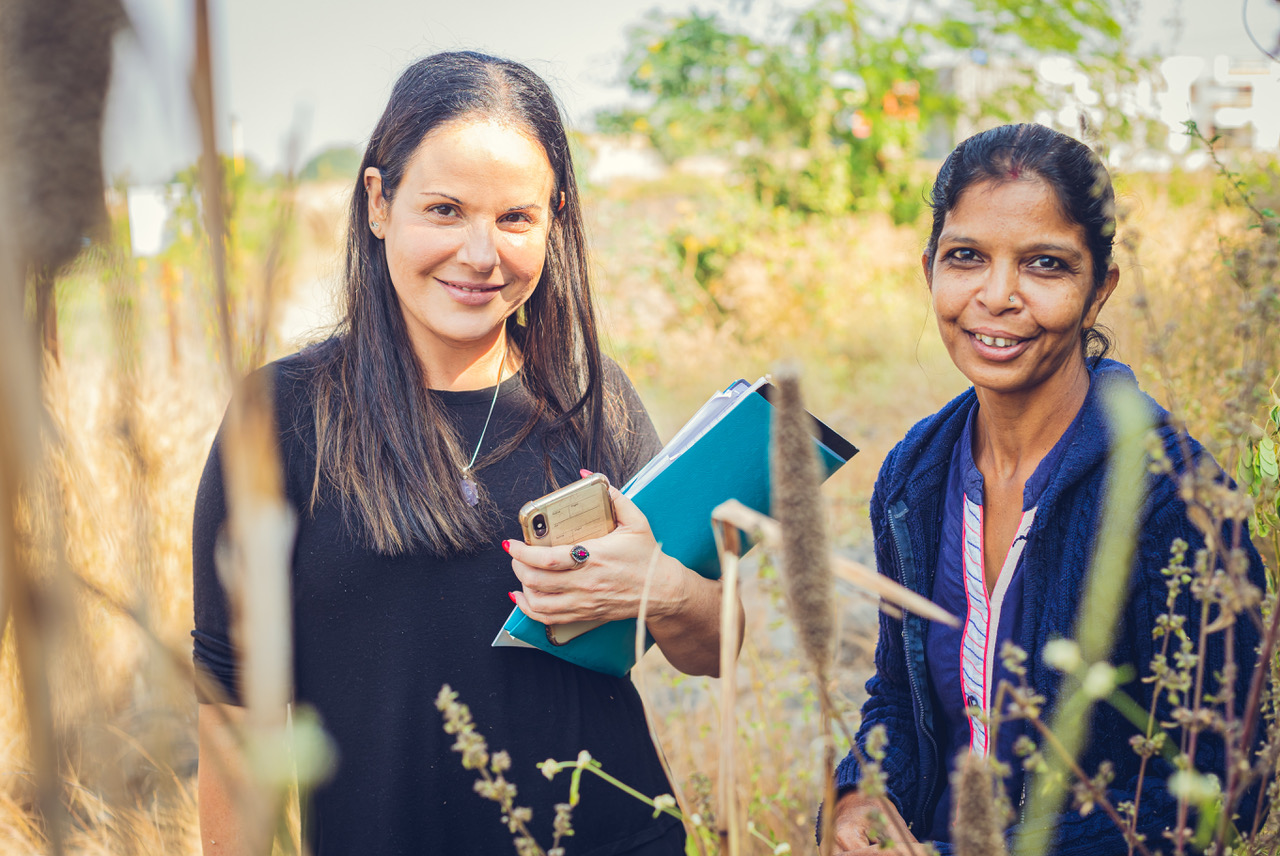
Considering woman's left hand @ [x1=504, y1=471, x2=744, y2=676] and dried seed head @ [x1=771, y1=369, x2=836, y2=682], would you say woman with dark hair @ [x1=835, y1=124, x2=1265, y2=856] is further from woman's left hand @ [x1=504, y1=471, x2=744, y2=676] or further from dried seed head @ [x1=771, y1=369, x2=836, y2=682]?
dried seed head @ [x1=771, y1=369, x2=836, y2=682]

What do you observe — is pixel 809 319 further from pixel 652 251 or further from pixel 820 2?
pixel 820 2

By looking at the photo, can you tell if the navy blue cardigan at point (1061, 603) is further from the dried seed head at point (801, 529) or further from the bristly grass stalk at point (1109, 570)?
the dried seed head at point (801, 529)

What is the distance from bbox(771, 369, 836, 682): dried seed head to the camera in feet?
1.70

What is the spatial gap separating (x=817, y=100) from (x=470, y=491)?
10.2 m

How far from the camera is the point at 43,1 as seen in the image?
0.30 m

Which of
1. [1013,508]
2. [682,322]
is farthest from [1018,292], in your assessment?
[682,322]

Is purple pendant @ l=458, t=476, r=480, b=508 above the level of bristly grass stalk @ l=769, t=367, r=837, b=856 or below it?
below

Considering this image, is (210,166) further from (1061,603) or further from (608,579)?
(1061,603)

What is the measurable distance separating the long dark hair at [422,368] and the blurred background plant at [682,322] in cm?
16

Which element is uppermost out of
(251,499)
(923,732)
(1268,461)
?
(251,499)

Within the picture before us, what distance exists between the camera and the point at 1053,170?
1503 mm

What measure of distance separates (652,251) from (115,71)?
377 inches

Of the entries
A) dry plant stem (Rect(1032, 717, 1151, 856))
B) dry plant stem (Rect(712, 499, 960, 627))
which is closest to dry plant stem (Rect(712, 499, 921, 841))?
dry plant stem (Rect(712, 499, 960, 627))

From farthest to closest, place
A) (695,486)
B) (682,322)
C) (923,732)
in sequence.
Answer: (682,322) < (923,732) < (695,486)
